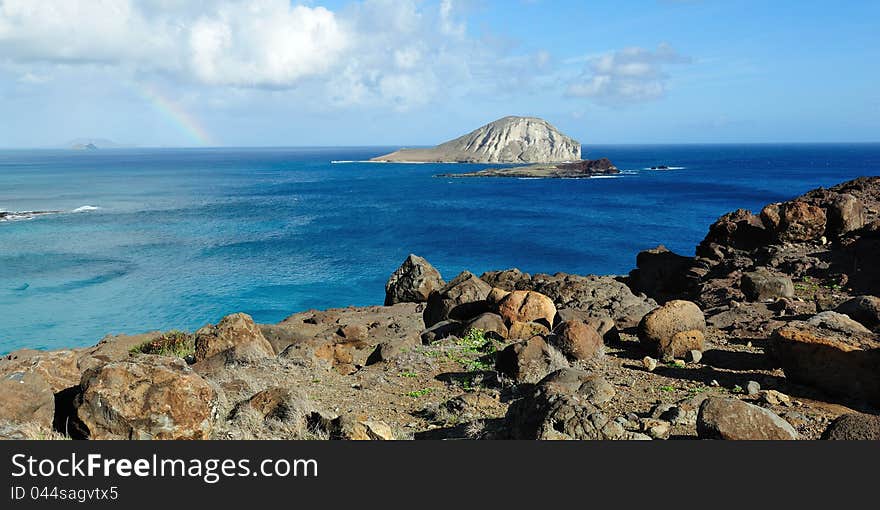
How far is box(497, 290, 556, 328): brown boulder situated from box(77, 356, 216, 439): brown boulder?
32.5 ft

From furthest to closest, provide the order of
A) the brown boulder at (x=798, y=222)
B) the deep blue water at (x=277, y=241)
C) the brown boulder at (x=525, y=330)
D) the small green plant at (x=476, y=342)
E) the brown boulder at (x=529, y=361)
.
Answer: the deep blue water at (x=277, y=241) → the brown boulder at (x=798, y=222) → the brown boulder at (x=525, y=330) → the small green plant at (x=476, y=342) → the brown boulder at (x=529, y=361)

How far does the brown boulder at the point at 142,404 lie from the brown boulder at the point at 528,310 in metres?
9.90

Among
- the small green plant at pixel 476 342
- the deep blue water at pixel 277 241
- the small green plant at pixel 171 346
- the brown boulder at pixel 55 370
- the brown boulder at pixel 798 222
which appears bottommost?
the deep blue water at pixel 277 241

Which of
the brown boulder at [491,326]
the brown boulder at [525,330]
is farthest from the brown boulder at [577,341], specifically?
the brown boulder at [491,326]

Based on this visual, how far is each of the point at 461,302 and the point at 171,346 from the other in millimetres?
8950

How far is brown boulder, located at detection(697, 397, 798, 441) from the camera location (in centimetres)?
723

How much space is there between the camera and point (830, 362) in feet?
34.3

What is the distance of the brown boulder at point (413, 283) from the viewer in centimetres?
2559

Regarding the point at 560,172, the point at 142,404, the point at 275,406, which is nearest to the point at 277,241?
the point at 275,406

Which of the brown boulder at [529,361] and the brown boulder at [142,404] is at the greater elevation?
the brown boulder at [142,404]

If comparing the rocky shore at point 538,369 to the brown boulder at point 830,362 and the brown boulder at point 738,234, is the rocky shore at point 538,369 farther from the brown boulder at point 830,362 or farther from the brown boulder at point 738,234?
the brown boulder at point 738,234

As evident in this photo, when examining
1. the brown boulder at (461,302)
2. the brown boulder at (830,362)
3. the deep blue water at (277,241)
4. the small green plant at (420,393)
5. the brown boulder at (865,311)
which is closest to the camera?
the brown boulder at (830,362)

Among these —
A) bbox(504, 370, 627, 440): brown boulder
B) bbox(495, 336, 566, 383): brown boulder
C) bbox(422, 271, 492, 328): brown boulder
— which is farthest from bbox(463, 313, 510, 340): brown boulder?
bbox(504, 370, 627, 440): brown boulder

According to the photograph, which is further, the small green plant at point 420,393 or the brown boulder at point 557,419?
the small green plant at point 420,393
